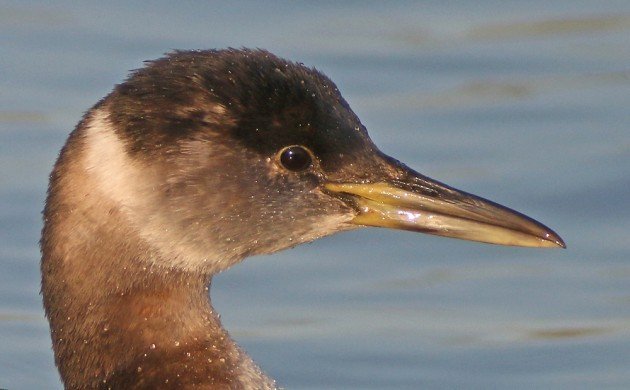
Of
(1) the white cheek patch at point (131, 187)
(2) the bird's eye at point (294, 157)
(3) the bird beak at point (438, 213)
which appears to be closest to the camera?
(1) the white cheek patch at point (131, 187)

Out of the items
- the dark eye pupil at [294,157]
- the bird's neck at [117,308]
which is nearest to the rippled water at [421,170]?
the bird's neck at [117,308]

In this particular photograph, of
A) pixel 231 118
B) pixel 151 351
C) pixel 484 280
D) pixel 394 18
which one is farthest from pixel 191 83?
pixel 394 18

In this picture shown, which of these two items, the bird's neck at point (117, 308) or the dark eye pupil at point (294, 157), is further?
the dark eye pupil at point (294, 157)

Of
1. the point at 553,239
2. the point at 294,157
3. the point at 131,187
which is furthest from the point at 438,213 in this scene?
the point at 131,187

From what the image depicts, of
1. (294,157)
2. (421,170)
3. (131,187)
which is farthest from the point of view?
(421,170)

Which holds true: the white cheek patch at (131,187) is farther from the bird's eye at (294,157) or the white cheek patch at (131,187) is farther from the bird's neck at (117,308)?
the bird's eye at (294,157)

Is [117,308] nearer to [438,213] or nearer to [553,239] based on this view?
[438,213]

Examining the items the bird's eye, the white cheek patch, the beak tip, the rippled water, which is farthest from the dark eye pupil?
the rippled water

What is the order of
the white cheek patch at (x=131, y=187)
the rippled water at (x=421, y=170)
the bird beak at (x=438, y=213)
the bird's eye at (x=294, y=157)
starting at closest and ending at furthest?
the white cheek patch at (x=131, y=187), the bird's eye at (x=294, y=157), the bird beak at (x=438, y=213), the rippled water at (x=421, y=170)
